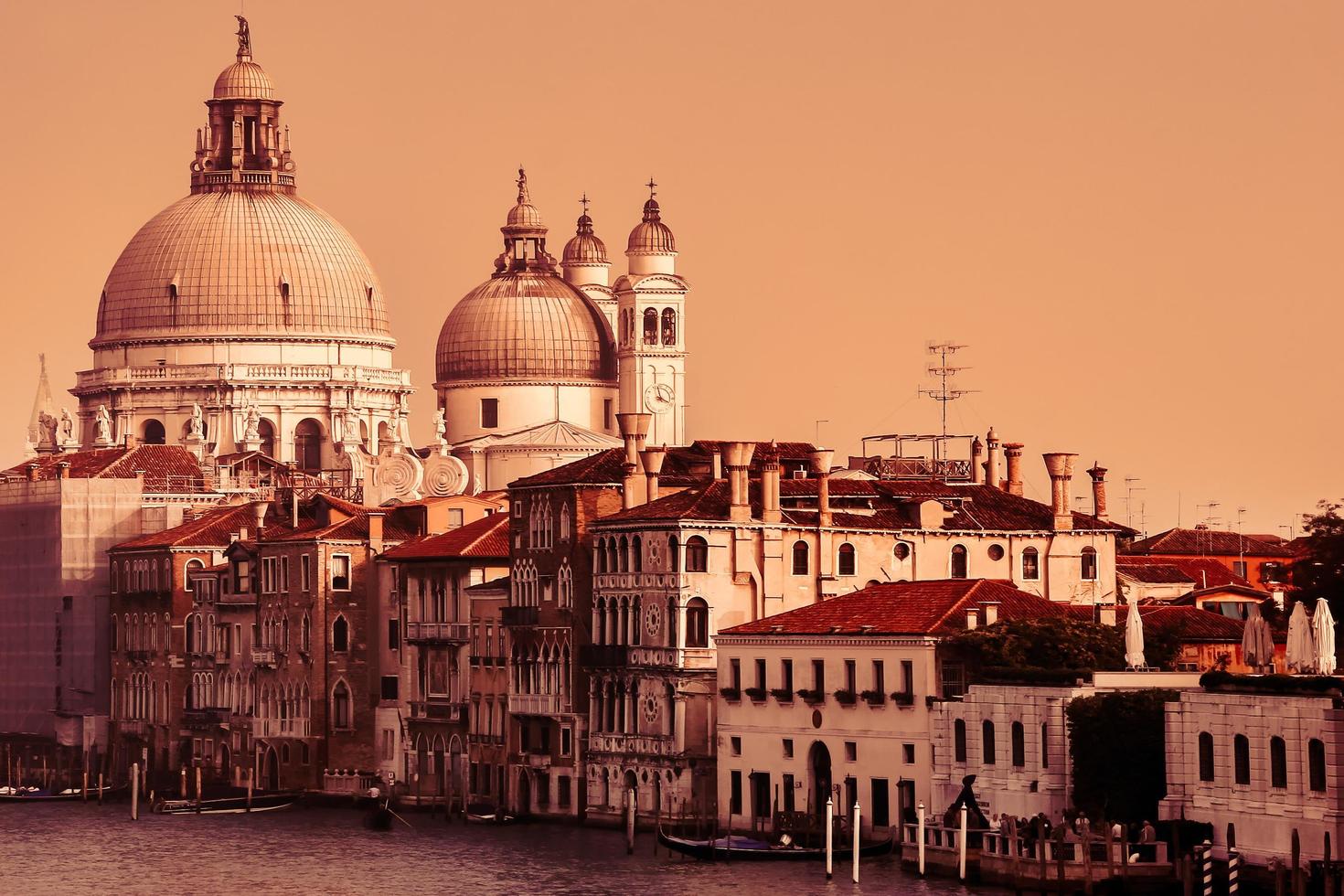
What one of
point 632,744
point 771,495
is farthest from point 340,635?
point 771,495

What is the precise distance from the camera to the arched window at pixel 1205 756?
62156mm

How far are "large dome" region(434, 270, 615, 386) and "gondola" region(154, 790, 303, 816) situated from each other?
43.6 metres

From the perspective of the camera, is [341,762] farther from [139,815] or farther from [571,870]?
[571,870]

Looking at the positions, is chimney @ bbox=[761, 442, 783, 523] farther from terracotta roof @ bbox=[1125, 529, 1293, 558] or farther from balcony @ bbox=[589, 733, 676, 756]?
terracotta roof @ bbox=[1125, 529, 1293, 558]

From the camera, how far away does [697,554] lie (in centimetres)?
8069

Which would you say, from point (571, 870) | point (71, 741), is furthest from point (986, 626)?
point (71, 741)

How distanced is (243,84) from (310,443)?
43.2 ft

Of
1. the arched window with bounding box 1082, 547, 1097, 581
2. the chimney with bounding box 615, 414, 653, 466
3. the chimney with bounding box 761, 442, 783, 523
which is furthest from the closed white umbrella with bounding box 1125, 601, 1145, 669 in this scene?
the chimney with bounding box 615, 414, 653, 466

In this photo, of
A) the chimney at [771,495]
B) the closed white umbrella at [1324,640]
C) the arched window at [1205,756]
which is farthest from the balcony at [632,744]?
the closed white umbrella at [1324,640]

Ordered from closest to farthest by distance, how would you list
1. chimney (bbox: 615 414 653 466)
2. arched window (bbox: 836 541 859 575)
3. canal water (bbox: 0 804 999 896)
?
1. canal water (bbox: 0 804 999 896)
2. arched window (bbox: 836 541 859 575)
3. chimney (bbox: 615 414 653 466)

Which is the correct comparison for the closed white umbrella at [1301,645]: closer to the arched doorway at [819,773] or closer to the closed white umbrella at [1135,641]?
the closed white umbrella at [1135,641]

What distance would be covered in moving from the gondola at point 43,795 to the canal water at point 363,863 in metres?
10.4

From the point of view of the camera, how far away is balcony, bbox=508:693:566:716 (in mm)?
85938

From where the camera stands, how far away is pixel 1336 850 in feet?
189
